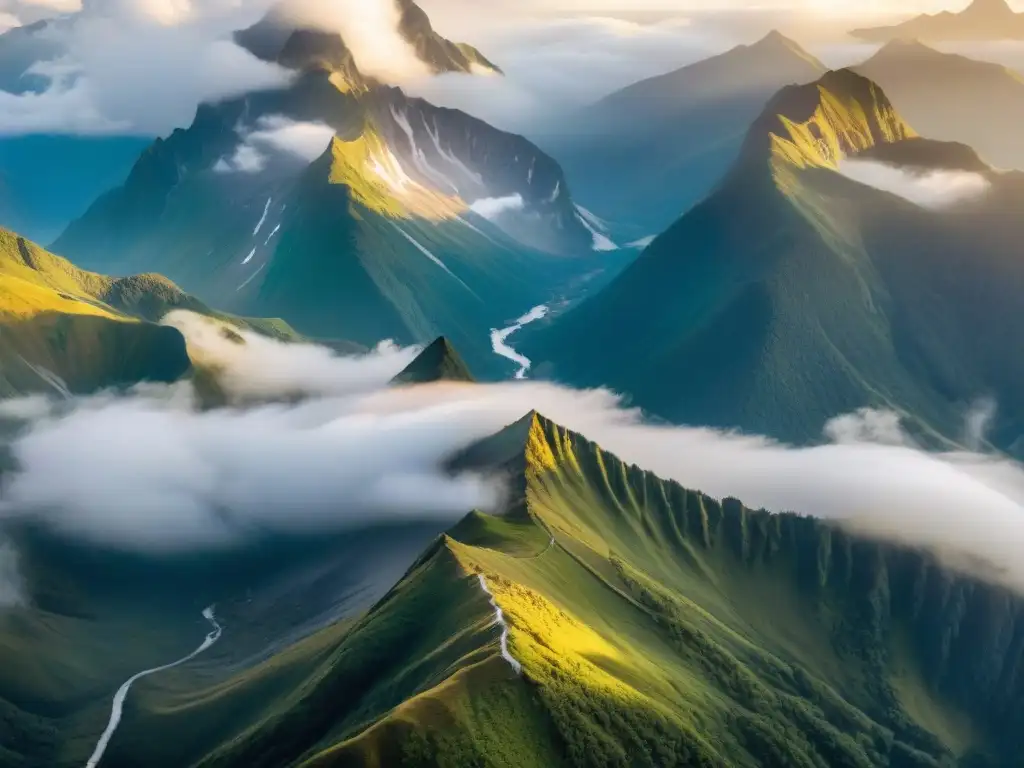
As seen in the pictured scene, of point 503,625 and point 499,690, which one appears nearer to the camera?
point 499,690

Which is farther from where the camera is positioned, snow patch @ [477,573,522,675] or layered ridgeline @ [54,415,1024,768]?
snow patch @ [477,573,522,675]

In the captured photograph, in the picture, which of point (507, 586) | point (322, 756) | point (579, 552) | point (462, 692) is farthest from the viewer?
point (579, 552)

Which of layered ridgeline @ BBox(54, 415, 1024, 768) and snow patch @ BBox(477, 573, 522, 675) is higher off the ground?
snow patch @ BBox(477, 573, 522, 675)

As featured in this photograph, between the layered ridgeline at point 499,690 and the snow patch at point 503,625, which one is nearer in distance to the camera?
the layered ridgeline at point 499,690

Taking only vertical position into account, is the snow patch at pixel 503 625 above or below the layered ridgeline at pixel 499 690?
above

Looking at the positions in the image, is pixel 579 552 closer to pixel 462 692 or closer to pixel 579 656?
pixel 579 656

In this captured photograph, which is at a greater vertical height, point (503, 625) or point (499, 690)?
point (503, 625)

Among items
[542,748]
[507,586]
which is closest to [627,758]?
[542,748]

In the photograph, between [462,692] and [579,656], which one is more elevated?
[462,692]

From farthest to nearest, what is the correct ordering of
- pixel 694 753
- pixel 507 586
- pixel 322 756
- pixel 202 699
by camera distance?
pixel 202 699, pixel 507 586, pixel 694 753, pixel 322 756

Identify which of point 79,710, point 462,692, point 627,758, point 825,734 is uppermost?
point 462,692

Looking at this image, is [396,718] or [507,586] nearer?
[396,718]
